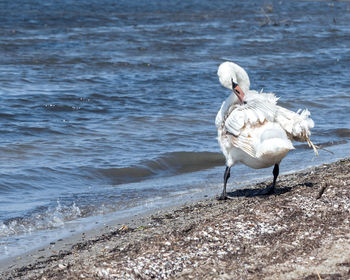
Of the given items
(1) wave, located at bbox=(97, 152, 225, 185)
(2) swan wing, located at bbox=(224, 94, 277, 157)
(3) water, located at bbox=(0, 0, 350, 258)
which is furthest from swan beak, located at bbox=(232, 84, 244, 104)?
(1) wave, located at bbox=(97, 152, 225, 185)

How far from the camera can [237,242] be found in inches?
191

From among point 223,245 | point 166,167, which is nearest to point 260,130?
point 223,245

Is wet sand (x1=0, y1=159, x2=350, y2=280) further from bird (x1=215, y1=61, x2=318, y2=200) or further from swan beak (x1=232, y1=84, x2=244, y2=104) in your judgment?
swan beak (x1=232, y1=84, x2=244, y2=104)

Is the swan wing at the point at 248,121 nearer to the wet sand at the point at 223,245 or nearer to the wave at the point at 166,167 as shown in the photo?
the wet sand at the point at 223,245

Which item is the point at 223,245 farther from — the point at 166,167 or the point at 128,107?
the point at 128,107

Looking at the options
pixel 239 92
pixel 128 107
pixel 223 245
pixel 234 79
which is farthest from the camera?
pixel 128 107

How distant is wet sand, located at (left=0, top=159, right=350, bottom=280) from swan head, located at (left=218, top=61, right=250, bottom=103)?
→ 1.14m

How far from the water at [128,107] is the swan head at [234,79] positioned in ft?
4.67

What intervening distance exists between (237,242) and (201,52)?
16679 mm

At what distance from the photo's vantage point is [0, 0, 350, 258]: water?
7789 millimetres

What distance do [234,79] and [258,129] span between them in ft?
2.74

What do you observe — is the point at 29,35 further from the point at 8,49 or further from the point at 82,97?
the point at 82,97

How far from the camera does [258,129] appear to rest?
6211 mm

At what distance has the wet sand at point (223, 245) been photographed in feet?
14.3
